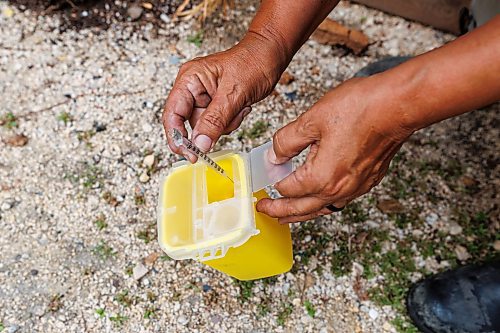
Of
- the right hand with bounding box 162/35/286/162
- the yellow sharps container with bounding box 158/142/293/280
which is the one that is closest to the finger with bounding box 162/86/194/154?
the right hand with bounding box 162/35/286/162

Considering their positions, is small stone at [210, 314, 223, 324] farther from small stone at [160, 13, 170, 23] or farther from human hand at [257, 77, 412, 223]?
small stone at [160, 13, 170, 23]

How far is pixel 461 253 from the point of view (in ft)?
6.44

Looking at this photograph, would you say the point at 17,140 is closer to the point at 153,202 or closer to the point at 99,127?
the point at 99,127

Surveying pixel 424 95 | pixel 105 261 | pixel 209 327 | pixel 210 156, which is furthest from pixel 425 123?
pixel 105 261

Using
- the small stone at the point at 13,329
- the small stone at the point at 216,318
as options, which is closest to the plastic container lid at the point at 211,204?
the small stone at the point at 216,318

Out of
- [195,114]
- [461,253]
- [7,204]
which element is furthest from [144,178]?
[461,253]

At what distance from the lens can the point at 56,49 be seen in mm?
2402

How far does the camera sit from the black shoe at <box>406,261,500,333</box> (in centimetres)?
175

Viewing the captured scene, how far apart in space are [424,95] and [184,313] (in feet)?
3.41

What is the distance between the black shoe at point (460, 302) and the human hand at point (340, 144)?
1.84 feet

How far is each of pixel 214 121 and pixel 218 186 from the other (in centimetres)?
17

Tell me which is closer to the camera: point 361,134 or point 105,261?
point 361,134

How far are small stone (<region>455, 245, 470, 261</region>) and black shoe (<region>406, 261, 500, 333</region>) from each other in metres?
0.10

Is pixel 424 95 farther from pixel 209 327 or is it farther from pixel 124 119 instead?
pixel 124 119
